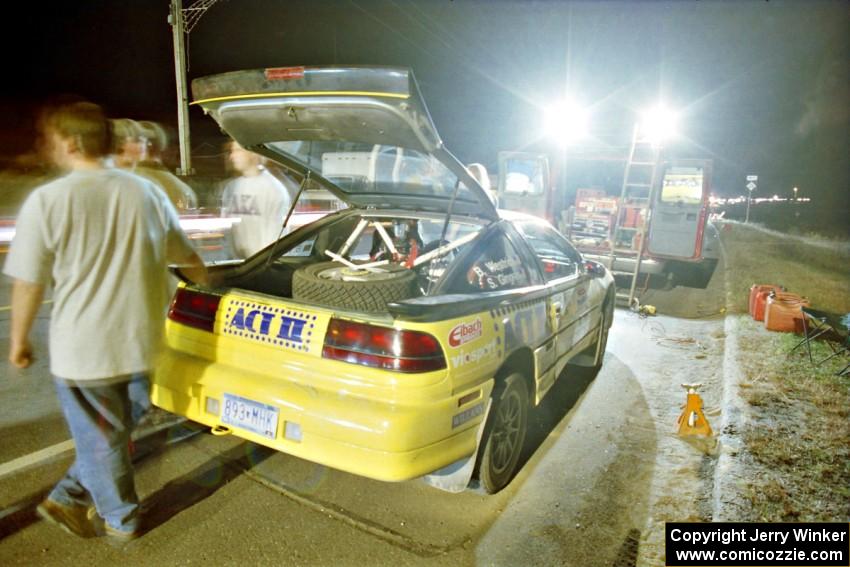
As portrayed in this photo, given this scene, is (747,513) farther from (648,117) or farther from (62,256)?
(648,117)

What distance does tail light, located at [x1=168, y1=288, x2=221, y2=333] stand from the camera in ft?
9.87

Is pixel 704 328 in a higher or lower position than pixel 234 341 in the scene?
lower

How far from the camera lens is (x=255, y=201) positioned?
4824 mm

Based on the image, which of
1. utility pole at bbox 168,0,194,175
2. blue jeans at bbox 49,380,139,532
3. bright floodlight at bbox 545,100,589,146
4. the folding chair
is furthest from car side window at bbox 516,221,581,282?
utility pole at bbox 168,0,194,175

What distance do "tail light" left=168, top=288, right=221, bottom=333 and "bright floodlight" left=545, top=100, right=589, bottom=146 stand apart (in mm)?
9917

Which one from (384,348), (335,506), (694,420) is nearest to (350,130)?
(384,348)

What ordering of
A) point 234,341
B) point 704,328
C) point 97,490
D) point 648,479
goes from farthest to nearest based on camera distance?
point 704,328
point 648,479
point 234,341
point 97,490

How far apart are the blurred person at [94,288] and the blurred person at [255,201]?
7.48 feet

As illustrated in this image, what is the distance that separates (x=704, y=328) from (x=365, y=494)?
19.8ft

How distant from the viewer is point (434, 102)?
112 ft

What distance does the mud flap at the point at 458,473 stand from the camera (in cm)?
286

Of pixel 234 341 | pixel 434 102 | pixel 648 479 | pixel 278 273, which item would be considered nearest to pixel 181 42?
pixel 278 273

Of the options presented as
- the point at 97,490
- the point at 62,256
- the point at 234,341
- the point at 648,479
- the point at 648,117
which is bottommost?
the point at 648,479

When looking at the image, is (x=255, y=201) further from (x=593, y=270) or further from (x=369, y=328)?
(x=593, y=270)
